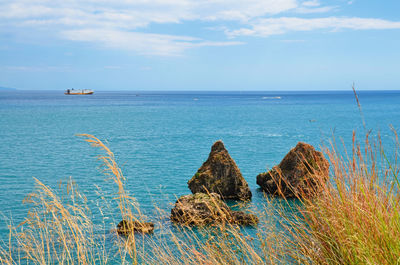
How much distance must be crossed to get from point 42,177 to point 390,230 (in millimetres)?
25739

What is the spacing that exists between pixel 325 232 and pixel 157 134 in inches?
1929

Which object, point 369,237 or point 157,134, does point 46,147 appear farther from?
point 369,237

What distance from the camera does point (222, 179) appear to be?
59.4 feet

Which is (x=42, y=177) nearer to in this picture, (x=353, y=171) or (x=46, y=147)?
(x=46, y=147)

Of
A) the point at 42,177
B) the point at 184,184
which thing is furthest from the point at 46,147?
the point at 184,184

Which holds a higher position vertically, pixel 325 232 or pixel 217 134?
pixel 325 232

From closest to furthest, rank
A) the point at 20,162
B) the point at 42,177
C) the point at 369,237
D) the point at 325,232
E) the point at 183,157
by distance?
1. the point at 369,237
2. the point at 325,232
3. the point at 42,177
4. the point at 20,162
5. the point at 183,157

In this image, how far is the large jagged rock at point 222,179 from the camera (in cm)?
1803

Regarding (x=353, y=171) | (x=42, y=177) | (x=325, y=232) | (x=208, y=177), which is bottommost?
(x=42, y=177)

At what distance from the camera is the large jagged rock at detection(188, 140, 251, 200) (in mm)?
18031

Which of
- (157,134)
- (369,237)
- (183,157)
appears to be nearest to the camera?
(369,237)

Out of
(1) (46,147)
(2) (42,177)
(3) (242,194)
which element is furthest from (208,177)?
(1) (46,147)

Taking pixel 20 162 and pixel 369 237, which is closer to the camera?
pixel 369 237

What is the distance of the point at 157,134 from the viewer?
172ft
